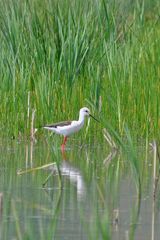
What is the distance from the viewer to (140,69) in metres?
12.0

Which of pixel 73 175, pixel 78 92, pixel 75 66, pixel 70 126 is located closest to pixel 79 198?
pixel 73 175

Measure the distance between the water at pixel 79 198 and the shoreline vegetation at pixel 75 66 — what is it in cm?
85

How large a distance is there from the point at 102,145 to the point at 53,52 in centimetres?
149

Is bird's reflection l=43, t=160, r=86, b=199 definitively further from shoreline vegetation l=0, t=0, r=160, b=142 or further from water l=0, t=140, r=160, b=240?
shoreline vegetation l=0, t=0, r=160, b=142

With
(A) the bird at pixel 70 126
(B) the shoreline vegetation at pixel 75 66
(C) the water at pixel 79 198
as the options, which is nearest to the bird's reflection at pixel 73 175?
(C) the water at pixel 79 198

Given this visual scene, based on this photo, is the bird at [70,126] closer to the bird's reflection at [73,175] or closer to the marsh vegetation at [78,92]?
the marsh vegetation at [78,92]

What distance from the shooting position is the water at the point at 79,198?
6844 millimetres

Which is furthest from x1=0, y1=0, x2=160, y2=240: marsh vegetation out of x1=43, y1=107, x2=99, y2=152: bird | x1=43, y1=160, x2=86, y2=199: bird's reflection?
x1=43, y1=107, x2=99, y2=152: bird

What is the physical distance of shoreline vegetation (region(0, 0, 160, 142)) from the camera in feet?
38.5

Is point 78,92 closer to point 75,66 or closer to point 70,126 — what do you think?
point 75,66

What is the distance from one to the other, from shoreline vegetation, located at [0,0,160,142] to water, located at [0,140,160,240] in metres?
0.85

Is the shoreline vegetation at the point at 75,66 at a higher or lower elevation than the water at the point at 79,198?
higher

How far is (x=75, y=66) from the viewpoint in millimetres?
12516

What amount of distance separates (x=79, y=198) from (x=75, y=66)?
181 inches
